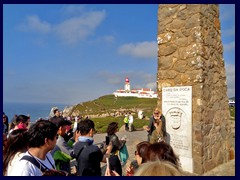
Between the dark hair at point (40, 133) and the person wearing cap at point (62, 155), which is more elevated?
the dark hair at point (40, 133)

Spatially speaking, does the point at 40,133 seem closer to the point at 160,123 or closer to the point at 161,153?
the point at 161,153

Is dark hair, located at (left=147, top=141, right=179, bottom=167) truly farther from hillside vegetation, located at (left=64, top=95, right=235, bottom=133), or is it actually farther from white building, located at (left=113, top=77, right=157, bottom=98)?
white building, located at (left=113, top=77, right=157, bottom=98)

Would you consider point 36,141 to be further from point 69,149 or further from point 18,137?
point 69,149

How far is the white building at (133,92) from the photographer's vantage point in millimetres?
76619

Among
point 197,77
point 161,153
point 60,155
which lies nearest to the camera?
point 161,153

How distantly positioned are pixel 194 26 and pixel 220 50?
1.06 meters

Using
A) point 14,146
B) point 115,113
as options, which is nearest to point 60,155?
point 14,146

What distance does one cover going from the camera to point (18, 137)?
249cm

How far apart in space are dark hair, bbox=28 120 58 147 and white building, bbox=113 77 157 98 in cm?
7200

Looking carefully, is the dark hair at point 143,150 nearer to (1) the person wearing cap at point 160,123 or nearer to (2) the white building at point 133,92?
(1) the person wearing cap at point 160,123

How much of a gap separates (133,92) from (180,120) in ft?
258

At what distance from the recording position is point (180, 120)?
15.4ft

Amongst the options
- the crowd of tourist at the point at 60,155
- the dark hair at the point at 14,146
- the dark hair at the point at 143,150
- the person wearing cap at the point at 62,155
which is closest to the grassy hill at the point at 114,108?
the person wearing cap at the point at 62,155

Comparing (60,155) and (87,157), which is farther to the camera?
(60,155)
